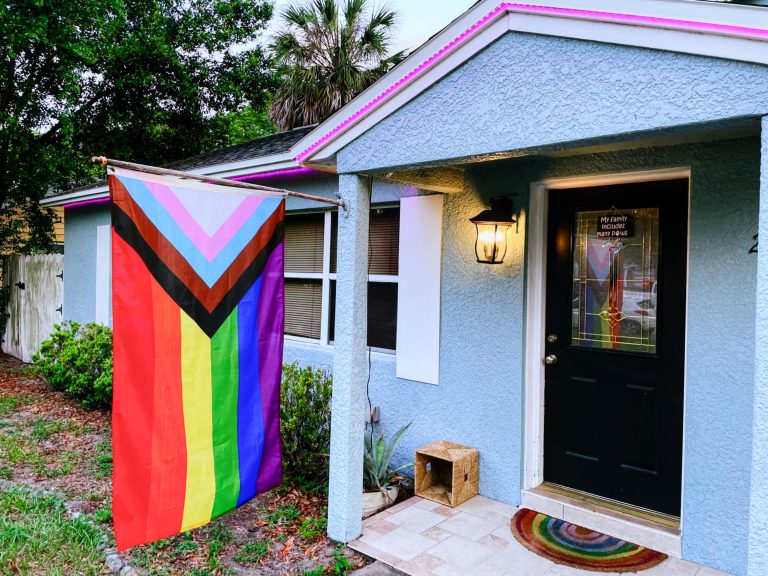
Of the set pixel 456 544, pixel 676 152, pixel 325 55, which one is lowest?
pixel 456 544

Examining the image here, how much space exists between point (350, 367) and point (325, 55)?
52.6 feet

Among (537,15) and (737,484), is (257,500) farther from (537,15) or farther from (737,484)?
(537,15)

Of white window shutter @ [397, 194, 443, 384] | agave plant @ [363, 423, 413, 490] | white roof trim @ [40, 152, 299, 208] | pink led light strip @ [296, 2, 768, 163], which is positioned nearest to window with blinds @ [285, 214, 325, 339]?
white roof trim @ [40, 152, 299, 208]

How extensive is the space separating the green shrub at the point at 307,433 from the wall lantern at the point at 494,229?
190cm

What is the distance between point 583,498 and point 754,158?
8.44 feet

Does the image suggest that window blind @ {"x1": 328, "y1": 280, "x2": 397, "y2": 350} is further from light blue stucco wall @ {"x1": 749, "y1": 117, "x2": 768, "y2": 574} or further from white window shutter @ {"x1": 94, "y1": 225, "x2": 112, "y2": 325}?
white window shutter @ {"x1": 94, "y1": 225, "x2": 112, "y2": 325}

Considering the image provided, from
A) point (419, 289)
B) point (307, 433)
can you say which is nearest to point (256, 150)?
point (419, 289)

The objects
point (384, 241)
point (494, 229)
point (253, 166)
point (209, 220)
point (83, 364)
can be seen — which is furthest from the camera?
point (83, 364)

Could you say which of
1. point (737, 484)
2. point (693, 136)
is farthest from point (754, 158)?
point (737, 484)

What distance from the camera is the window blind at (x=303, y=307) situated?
625cm

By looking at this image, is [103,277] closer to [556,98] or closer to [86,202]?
[86,202]

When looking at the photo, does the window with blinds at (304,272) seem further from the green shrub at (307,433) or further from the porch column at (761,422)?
the porch column at (761,422)

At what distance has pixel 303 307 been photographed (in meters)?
6.43

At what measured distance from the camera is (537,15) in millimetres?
3041
